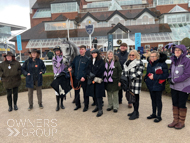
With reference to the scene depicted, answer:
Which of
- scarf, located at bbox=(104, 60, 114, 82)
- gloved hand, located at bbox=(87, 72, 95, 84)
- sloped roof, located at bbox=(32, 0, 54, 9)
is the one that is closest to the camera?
gloved hand, located at bbox=(87, 72, 95, 84)

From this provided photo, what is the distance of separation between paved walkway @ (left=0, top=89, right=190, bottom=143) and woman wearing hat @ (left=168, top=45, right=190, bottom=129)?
32 cm

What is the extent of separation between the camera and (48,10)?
41.0 m

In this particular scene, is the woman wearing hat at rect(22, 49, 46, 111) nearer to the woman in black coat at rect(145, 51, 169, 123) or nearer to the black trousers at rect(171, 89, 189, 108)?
the woman in black coat at rect(145, 51, 169, 123)

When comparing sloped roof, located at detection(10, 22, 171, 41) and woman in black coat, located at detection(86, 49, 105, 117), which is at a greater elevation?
sloped roof, located at detection(10, 22, 171, 41)

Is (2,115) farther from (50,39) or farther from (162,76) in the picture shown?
(50,39)

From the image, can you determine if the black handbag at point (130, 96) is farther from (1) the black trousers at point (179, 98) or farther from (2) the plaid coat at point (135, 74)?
(1) the black trousers at point (179, 98)

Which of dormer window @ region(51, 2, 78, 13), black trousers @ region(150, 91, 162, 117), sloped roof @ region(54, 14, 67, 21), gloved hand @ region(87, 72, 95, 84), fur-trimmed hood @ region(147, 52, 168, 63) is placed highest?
dormer window @ region(51, 2, 78, 13)

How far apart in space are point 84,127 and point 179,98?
2316 millimetres

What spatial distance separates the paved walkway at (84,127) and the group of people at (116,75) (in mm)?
238

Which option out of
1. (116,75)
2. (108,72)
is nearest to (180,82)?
(116,75)

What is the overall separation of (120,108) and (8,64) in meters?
3.93

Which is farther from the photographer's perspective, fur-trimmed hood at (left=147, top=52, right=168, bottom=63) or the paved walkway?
fur-trimmed hood at (left=147, top=52, right=168, bottom=63)

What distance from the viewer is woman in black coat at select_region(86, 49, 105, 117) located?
439 centimetres

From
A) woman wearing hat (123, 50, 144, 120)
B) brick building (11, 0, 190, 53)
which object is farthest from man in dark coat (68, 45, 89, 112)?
brick building (11, 0, 190, 53)
